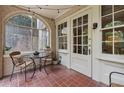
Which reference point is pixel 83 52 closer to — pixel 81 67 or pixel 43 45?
pixel 81 67

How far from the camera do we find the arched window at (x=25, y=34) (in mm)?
4043

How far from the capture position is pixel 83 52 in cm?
378

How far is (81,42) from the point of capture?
3.88 metres

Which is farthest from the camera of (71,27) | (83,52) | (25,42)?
(25,42)

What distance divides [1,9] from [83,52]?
2903 millimetres

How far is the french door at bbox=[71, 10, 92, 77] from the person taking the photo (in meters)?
3.48

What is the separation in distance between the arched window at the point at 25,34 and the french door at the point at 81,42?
172 cm

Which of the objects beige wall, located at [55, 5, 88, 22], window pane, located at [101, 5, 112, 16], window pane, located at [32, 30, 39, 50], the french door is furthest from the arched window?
window pane, located at [101, 5, 112, 16]

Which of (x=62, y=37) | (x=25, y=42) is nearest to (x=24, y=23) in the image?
(x=25, y=42)

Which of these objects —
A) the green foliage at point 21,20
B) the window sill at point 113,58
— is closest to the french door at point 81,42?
the window sill at point 113,58

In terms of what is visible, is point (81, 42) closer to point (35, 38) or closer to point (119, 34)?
point (119, 34)

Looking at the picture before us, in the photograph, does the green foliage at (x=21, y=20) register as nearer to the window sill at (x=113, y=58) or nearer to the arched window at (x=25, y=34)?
the arched window at (x=25, y=34)

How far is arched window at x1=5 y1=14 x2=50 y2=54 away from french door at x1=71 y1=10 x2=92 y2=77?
172cm

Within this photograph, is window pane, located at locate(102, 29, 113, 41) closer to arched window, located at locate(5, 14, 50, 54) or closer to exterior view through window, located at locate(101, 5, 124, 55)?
exterior view through window, located at locate(101, 5, 124, 55)
